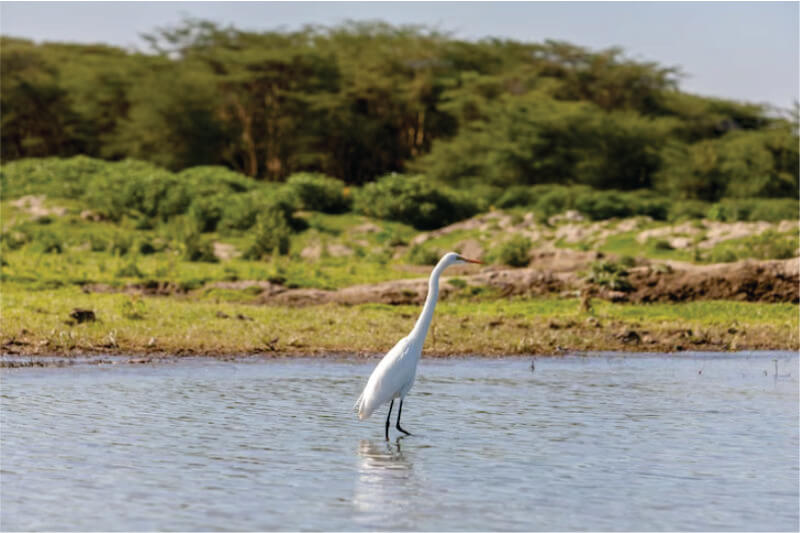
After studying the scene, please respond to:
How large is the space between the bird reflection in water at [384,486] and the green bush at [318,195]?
24279 millimetres

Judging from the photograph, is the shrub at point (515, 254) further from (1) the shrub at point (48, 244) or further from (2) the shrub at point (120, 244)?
(1) the shrub at point (48, 244)

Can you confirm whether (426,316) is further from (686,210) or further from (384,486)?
(686,210)

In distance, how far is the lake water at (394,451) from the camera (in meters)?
7.59

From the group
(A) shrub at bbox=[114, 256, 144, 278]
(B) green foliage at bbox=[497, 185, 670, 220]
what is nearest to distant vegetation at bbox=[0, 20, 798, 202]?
(B) green foliage at bbox=[497, 185, 670, 220]

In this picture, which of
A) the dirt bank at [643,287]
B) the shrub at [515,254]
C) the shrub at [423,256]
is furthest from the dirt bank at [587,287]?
the shrub at [423,256]

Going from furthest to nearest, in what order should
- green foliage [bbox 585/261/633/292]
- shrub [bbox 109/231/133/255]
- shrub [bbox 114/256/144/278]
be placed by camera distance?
shrub [bbox 109/231/133/255] < shrub [bbox 114/256/144/278] < green foliage [bbox 585/261/633/292]

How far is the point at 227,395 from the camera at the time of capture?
12.2 meters

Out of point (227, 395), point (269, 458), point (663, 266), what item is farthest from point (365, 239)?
point (269, 458)

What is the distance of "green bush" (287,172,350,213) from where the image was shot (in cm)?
3416

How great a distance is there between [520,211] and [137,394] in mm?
21854

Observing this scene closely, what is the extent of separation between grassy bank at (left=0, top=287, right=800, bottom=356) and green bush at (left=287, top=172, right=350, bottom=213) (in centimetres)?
1355

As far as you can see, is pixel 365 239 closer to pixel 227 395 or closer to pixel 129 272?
pixel 129 272

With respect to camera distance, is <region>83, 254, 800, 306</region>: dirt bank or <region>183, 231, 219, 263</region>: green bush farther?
<region>183, 231, 219, 263</region>: green bush

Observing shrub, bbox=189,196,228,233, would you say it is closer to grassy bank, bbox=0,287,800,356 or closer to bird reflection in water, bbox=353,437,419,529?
grassy bank, bbox=0,287,800,356
